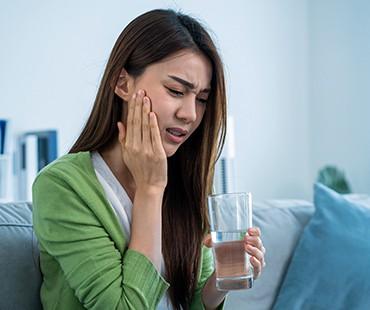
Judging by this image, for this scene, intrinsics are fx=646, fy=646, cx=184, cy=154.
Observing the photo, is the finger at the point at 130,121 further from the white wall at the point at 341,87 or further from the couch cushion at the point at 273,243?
the white wall at the point at 341,87

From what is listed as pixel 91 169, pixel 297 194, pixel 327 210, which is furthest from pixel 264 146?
pixel 91 169

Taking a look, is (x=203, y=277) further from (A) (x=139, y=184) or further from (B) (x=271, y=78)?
(B) (x=271, y=78)

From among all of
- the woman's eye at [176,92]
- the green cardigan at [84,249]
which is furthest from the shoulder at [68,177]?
the woman's eye at [176,92]

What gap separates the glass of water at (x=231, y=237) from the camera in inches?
45.4

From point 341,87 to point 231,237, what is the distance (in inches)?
118

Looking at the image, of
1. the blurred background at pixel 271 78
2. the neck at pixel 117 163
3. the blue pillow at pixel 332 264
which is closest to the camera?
the neck at pixel 117 163

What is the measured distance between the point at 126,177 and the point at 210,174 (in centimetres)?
21

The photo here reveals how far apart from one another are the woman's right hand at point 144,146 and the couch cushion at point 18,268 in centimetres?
28

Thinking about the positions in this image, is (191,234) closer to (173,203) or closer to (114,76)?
(173,203)

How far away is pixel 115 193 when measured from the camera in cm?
129

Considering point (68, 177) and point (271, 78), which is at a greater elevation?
point (271, 78)

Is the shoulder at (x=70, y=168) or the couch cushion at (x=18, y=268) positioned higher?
the shoulder at (x=70, y=168)

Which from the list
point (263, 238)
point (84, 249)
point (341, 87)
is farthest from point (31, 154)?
point (341, 87)

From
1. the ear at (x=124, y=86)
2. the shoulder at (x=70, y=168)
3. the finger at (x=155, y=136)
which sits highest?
the ear at (x=124, y=86)
